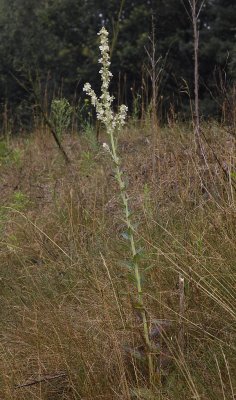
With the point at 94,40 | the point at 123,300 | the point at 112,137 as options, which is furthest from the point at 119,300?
the point at 94,40

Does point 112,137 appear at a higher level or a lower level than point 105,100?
lower

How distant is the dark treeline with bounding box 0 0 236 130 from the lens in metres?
16.1

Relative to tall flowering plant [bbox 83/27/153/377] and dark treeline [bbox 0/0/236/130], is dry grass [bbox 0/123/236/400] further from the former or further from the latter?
dark treeline [bbox 0/0/236/130]

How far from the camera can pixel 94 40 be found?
18.6m

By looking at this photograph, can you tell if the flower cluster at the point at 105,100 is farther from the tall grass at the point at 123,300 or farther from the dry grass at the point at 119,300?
the dry grass at the point at 119,300

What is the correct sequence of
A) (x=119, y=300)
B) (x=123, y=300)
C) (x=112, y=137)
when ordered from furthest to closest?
(x=123, y=300) → (x=119, y=300) → (x=112, y=137)

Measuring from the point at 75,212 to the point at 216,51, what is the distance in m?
13.0

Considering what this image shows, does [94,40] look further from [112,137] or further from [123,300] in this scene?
[112,137]

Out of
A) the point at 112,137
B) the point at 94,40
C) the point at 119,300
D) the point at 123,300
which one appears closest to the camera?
the point at 112,137

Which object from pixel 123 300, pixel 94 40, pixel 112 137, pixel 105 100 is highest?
pixel 94 40

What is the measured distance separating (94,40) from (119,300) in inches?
685

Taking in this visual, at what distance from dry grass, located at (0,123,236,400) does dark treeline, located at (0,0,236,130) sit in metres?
11.4

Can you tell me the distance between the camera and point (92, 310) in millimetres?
2418

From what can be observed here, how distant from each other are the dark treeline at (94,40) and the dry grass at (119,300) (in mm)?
11366
